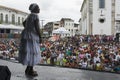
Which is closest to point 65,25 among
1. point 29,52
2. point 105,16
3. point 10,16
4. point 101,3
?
point 10,16

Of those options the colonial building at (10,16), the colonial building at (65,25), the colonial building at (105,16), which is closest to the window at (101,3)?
the colonial building at (105,16)

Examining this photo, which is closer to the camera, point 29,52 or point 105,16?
point 29,52

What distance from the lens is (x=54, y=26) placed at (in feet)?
515

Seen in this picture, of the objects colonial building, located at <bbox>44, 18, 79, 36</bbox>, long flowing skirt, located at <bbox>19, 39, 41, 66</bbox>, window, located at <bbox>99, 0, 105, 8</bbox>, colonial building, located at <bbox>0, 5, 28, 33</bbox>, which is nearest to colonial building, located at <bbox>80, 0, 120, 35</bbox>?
window, located at <bbox>99, 0, 105, 8</bbox>

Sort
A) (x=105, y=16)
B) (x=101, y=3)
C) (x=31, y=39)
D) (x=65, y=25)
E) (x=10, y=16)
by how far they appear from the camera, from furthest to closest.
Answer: (x=65, y=25)
(x=10, y=16)
(x=105, y=16)
(x=101, y=3)
(x=31, y=39)

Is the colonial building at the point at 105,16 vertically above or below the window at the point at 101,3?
below

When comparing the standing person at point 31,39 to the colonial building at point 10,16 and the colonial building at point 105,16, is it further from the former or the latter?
the colonial building at point 10,16


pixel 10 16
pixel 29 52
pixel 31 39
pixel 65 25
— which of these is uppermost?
pixel 65 25

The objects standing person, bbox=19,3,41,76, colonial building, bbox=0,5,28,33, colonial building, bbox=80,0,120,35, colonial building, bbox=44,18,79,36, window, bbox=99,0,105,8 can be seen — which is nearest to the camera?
standing person, bbox=19,3,41,76

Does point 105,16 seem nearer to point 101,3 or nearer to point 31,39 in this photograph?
point 101,3

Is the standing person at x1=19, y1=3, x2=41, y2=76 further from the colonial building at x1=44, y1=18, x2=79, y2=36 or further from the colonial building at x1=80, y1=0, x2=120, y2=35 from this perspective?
the colonial building at x1=44, y1=18, x2=79, y2=36

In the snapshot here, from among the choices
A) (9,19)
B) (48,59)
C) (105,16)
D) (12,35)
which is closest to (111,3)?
(105,16)

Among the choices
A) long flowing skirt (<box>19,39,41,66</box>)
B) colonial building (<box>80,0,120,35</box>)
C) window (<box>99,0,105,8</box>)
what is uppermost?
window (<box>99,0,105,8</box>)

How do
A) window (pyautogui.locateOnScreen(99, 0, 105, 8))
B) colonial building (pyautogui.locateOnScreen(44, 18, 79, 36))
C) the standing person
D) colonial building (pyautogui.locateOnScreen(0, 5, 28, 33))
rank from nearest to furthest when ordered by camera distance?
the standing person
window (pyautogui.locateOnScreen(99, 0, 105, 8))
colonial building (pyautogui.locateOnScreen(0, 5, 28, 33))
colonial building (pyautogui.locateOnScreen(44, 18, 79, 36))
